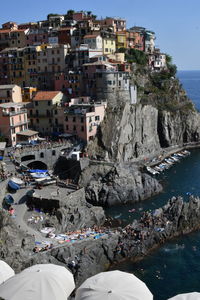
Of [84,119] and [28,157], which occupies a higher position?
[84,119]

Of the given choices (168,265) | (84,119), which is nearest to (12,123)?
(84,119)

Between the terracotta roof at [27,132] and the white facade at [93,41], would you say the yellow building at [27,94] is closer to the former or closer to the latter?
the terracotta roof at [27,132]

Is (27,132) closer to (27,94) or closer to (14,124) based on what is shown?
(14,124)

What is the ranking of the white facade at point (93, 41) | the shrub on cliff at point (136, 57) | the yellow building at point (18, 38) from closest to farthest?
the white facade at point (93, 41), the shrub on cliff at point (136, 57), the yellow building at point (18, 38)

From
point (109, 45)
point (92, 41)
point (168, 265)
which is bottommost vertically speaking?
point (168, 265)

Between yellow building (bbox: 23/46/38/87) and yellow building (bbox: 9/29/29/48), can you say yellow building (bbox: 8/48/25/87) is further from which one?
yellow building (bbox: 9/29/29/48)

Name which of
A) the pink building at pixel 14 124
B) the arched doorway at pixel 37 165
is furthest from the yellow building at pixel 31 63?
the arched doorway at pixel 37 165

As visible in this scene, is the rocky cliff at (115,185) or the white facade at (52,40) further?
the white facade at (52,40)

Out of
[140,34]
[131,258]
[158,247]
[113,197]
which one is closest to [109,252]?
[131,258]
